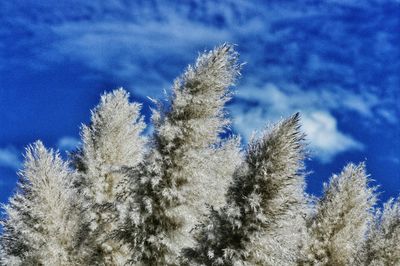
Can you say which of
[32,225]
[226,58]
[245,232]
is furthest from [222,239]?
[32,225]

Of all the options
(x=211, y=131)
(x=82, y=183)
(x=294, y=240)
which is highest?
(x=82, y=183)

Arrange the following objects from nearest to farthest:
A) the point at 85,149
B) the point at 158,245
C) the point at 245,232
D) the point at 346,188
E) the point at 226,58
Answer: the point at 245,232, the point at 158,245, the point at 226,58, the point at 346,188, the point at 85,149

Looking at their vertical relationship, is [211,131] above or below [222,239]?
above

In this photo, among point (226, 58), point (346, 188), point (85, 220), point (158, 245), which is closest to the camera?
point (158, 245)

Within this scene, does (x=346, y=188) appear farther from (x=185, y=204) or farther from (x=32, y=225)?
(x=32, y=225)

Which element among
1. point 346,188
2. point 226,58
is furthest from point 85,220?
point 346,188

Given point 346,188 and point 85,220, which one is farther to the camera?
point 346,188
